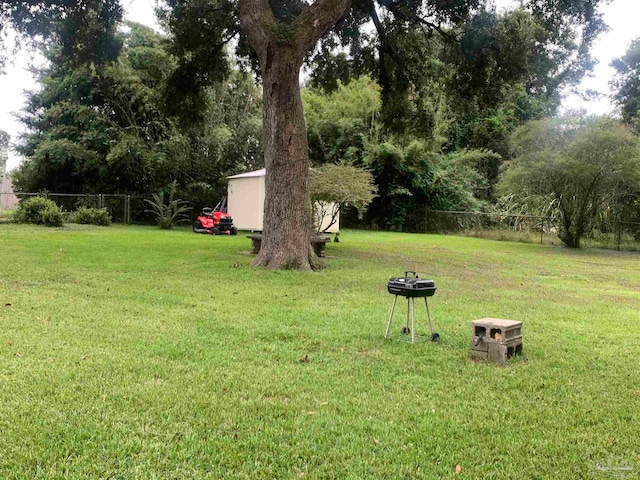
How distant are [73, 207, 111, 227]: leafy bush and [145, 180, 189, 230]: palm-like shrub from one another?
6.56ft

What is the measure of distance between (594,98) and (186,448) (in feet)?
114

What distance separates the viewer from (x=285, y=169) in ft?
32.8

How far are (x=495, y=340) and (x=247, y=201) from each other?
1779cm

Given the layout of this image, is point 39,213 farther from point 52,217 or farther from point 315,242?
point 315,242

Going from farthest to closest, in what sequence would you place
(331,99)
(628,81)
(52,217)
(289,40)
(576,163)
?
(628,81), (331,99), (52,217), (576,163), (289,40)

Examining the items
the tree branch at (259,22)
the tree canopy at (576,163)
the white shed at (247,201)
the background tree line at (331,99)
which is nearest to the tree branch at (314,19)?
the tree branch at (259,22)

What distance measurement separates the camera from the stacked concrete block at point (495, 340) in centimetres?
432

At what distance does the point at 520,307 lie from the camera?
6992 millimetres

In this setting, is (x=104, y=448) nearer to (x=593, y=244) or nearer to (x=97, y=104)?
(x=593, y=244)

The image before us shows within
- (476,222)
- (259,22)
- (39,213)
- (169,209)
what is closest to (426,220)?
(476,222)

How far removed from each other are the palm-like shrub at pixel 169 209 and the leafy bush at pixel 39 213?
400 centimetres

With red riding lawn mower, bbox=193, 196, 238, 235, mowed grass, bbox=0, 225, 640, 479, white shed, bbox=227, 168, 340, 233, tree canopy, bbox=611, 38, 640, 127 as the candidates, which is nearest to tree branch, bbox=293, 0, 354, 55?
mowed grass, bbox=0, 225, 640, 479

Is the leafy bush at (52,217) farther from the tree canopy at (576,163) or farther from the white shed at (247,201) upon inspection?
the tree canopy at (576,163)

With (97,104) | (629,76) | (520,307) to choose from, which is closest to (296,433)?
(520,307)
